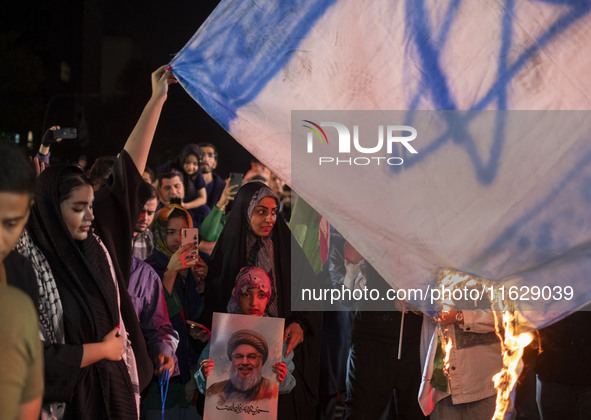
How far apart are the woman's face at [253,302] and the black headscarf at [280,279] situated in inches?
5.9

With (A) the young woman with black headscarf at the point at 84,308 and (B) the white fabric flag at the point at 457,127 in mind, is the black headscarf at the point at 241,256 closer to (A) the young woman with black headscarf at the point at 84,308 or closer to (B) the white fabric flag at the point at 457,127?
(A) the young woman with black headscarf at the point at 84,308

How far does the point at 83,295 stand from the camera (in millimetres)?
3021

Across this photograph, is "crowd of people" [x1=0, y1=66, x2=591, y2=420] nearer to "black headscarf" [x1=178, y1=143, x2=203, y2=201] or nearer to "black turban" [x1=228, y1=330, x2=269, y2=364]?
"black turban" [x1=228, y1=330, x2=269, y2=364]

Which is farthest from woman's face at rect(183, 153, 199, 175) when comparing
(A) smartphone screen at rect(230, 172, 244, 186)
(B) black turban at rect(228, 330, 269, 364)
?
(B) black turban at rect(228, 330, 269, 364)

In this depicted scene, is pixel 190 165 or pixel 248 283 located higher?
pixel 190 165

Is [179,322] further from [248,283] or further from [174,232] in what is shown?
[174,232]

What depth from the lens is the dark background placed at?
8.48 metres

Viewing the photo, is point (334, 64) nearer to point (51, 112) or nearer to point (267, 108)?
point (267, 108)

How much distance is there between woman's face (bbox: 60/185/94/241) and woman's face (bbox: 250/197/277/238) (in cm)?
177

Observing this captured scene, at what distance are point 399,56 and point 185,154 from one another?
16.7 feet

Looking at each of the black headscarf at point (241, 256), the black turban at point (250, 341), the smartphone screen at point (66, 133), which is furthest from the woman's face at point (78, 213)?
the smartphone screen at point (66, 133)

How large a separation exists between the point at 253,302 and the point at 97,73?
4444 cm

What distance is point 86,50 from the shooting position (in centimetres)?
4416

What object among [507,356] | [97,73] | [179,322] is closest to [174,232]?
[179,322]
